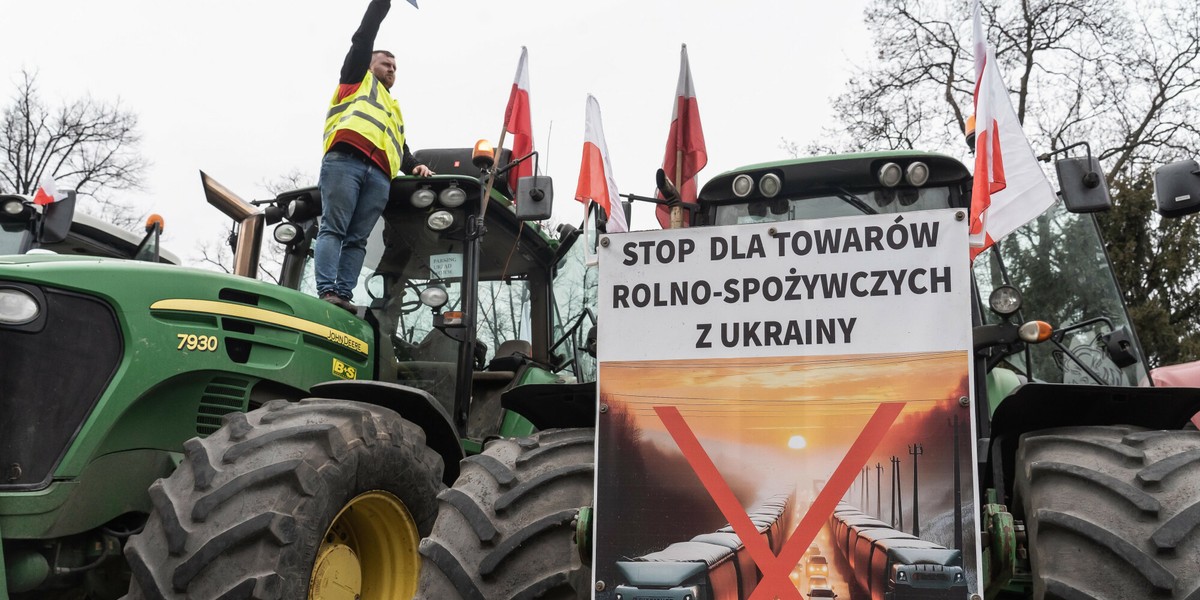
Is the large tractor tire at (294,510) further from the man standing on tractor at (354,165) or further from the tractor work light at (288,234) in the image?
the tractor work light at (288,234)

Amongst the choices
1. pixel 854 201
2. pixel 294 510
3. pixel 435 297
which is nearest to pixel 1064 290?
pixel 854 201

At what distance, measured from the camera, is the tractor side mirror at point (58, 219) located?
618 centimetres

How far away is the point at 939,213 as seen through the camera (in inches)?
121

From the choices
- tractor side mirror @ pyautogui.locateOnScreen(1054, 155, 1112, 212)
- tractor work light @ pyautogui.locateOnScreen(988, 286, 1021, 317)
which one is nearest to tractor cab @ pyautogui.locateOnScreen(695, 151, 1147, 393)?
tractor work light @ pyautogui.locateOnScreen(988, 286, 1021, 317)

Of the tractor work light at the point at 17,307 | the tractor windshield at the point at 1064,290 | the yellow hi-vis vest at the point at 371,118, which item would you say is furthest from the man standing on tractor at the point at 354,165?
the tractor windshield at the point at 1064,290

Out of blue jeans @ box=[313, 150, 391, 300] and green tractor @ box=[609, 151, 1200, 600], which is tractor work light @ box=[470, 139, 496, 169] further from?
green tractor @ box=[609, 151, 1200, 600]

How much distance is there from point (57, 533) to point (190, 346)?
0.90m

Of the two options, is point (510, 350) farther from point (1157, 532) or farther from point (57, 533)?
point (1157, 532)

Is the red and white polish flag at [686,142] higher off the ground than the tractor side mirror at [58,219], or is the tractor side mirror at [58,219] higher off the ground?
the red and white polish flag at [686,142]

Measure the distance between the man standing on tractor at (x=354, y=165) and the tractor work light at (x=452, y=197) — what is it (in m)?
0.29

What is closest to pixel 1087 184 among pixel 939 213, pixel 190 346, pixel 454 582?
pixel 939 213

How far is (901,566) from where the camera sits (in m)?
2.85

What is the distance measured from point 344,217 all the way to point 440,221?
0.61 m

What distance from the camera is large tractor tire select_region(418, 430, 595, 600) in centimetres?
339
